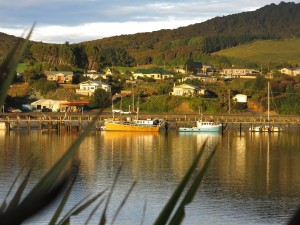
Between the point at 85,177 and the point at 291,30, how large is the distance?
4591 inches

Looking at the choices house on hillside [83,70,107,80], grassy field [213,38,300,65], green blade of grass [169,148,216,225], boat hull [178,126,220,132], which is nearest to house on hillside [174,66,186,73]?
grassy field [213,38,300,65]

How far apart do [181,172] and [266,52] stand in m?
81.2

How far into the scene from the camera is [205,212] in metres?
17.4

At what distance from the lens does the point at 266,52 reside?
10412 centimetres

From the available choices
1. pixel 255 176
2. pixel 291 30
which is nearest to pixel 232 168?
pixel 255 176

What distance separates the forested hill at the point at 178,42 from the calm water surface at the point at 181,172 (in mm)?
26310

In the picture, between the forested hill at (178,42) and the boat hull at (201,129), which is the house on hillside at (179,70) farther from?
the boat hull at (201,129)

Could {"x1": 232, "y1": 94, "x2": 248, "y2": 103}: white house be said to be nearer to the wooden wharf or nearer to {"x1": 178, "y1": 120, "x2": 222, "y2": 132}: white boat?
the wooden wharf

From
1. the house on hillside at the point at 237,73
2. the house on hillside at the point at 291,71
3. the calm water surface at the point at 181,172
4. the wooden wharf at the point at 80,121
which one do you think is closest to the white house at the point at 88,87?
the wooden wharf at the point at 80,121

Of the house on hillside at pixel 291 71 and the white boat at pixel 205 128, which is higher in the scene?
the house on hillside at pixel 291 71

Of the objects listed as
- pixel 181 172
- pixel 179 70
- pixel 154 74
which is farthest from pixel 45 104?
pixel 181 172

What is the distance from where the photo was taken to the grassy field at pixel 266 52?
9749 cm

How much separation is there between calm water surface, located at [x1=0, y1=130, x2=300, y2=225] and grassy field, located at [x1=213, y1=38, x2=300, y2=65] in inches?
2131

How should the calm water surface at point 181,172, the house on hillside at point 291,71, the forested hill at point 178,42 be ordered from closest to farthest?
the calm water surface at point 181,172
the house on hillside at point 291,71
the forested hill at point 178,42
